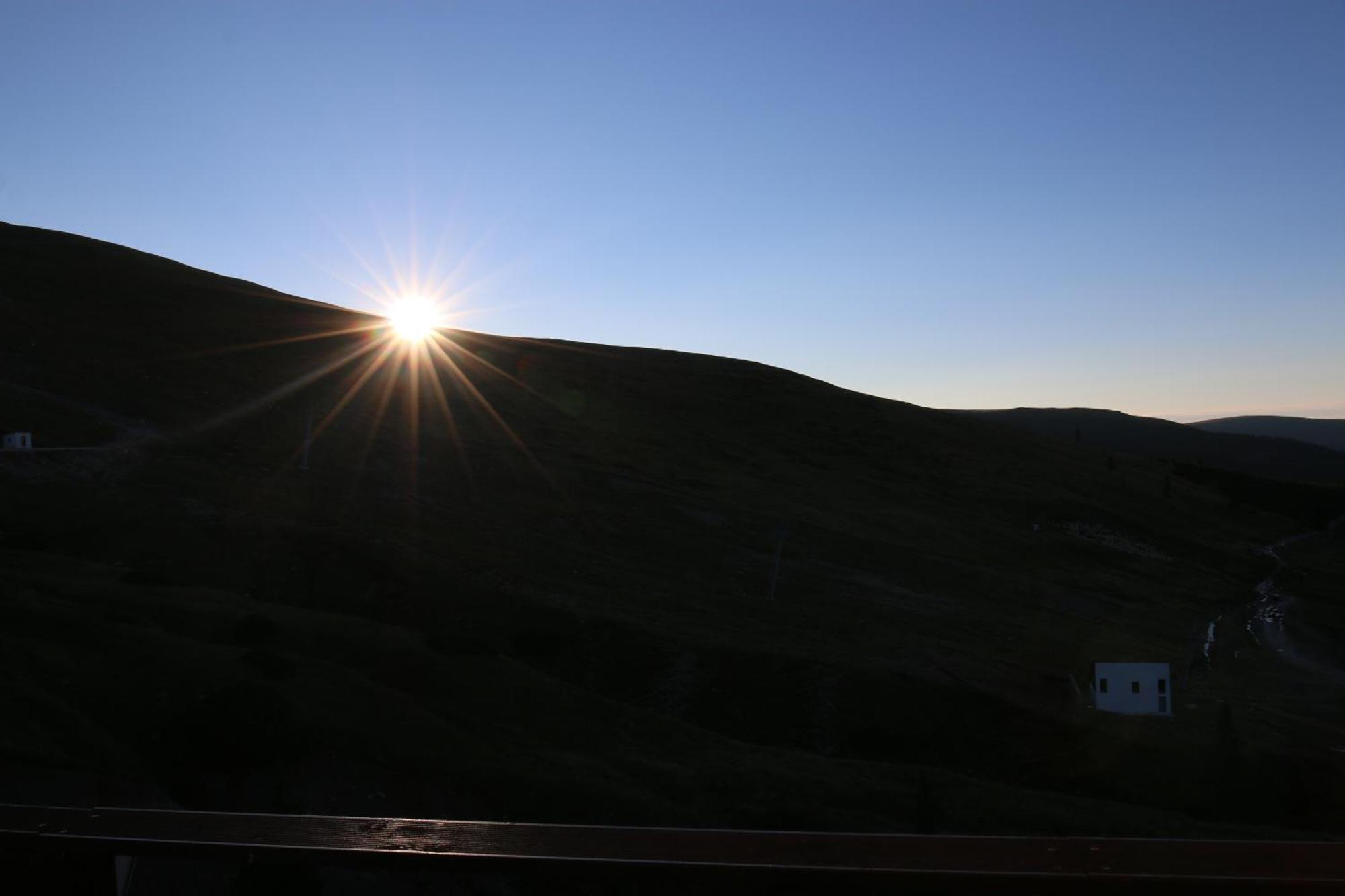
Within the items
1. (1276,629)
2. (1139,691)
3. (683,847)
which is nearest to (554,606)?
(1139,691)

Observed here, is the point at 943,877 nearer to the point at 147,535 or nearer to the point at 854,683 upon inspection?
the point at 854,683

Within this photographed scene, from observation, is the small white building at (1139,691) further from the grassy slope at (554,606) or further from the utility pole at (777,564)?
the utility pole at (777,564)

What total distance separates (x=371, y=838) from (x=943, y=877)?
4.64 ft

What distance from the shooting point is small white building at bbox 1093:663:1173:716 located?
121 feet

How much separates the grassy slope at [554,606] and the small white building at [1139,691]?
0.89 meters

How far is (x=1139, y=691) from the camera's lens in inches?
1454

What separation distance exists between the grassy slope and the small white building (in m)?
0.89

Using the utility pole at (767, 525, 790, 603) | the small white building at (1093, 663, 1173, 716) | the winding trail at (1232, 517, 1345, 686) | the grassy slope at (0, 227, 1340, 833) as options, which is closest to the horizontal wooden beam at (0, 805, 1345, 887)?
the grassy slope at (0, 227, 1340, 833)

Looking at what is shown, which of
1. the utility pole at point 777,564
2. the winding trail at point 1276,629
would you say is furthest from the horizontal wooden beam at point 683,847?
the winding trail at point 1276,629

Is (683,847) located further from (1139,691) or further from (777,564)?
(777,564)

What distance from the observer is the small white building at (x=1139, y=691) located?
1447 inches

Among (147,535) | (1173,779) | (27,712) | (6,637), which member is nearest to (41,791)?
(27,712)

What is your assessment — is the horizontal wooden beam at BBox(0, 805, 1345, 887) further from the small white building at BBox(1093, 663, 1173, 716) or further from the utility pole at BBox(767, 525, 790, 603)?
the utility pole at BBox(767, 525, 790, 603)

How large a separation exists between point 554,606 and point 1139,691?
20200mm
